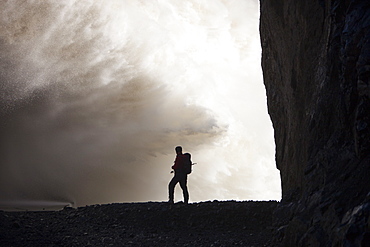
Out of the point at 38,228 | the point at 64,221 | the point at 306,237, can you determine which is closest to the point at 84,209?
the point at 64,221

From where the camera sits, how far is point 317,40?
12164mm

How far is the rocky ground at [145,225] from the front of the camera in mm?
14954

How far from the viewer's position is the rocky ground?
1495cm

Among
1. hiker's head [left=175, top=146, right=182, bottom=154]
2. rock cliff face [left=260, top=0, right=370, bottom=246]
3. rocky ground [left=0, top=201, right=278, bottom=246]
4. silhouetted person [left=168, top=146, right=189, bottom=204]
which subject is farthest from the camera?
hiker's head [left=175, top=146, right=182, bottom=154]

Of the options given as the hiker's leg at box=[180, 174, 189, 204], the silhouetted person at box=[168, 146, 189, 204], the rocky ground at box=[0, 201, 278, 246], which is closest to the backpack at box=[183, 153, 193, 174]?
the silhouetted person at box=[168, 146, 189, 204]

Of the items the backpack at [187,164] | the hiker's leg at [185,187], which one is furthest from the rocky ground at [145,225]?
the backpack at [187,164]

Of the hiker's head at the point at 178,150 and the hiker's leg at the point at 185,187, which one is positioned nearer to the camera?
the hiker's leg at the point at 185,187

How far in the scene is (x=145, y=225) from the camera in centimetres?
1780

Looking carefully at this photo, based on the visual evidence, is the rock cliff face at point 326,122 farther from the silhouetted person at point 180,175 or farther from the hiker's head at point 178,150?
the hiker's head at point 178,150

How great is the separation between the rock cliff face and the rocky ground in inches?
117

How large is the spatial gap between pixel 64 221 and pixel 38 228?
2.04 metres

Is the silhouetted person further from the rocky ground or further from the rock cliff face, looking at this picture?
the rock cliff face

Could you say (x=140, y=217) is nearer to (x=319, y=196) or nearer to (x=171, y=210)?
(x=171, y=210)

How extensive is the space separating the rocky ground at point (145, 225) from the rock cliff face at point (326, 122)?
298 cm
